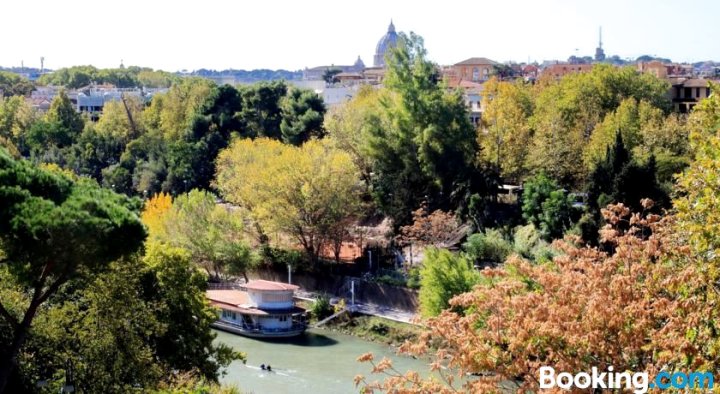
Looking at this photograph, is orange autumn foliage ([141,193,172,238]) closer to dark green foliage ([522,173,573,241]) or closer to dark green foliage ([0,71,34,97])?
dark green foliage ([522,173,573,241])

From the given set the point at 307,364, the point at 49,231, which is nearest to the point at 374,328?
the point at 307,364

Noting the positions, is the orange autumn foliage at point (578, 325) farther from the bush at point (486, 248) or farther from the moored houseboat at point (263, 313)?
the bush at point (486, 248)

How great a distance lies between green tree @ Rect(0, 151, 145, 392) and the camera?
11953mm

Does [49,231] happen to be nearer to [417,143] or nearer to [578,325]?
[578,325]

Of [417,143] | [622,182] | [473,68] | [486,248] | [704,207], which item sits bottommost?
[486,248]

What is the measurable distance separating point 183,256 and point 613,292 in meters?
9.08

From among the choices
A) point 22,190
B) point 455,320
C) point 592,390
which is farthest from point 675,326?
point 22,190

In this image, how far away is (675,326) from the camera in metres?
8.94

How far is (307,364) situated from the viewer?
76.2 feet

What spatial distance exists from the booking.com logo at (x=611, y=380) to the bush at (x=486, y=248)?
56.4 ft

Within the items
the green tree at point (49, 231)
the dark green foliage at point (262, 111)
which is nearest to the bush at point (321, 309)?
the green tree at point (49, 231)

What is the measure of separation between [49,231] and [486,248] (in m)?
17.2

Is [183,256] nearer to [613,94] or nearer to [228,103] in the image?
[613,94]

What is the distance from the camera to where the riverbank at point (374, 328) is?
2531 cm
